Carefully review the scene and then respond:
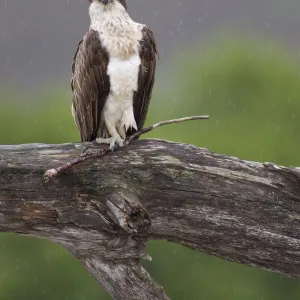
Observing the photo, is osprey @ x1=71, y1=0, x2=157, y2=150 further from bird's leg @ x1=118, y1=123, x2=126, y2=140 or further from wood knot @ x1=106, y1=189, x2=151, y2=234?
wood knot @ x1=106, y1=189, x2=151, y2=234

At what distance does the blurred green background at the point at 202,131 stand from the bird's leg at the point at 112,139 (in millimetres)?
20293

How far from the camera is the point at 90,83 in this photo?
8133mm

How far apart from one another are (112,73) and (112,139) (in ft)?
2.96

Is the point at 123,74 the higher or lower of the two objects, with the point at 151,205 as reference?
higher

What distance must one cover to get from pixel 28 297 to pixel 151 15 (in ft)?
174

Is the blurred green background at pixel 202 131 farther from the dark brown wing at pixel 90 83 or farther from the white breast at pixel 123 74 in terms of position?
the white breast at pixel 123 74

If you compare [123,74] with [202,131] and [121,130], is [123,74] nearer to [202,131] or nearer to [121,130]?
[121,130]

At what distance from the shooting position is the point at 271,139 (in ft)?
111

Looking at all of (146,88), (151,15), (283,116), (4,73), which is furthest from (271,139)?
(151,15)

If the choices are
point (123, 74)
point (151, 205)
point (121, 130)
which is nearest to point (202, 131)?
point (121, 130)

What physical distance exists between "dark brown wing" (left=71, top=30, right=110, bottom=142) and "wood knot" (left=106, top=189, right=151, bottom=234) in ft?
5.57

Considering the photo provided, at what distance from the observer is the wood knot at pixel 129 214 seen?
6555 millimetres

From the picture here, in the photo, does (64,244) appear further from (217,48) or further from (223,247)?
(217,48)

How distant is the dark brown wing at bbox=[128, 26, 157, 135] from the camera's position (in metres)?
8.30
